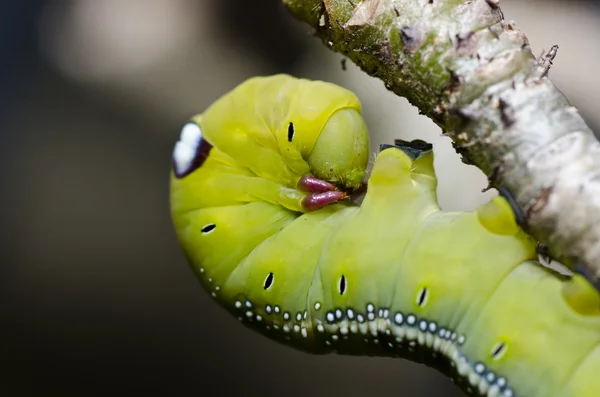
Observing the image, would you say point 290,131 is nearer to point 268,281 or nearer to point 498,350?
point 268,281

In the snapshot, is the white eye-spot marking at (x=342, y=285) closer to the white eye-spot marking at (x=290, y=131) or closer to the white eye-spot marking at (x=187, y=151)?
the white eye-spot marking at (x=290, y=131)

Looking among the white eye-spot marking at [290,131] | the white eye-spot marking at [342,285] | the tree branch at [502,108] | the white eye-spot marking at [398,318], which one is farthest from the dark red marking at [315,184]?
the tree branch at [502,108]

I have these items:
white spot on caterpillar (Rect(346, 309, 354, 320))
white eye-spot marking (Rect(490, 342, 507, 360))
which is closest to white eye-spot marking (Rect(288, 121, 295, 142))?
white spot on caterpillar (Rect(346, 309, 354, 320))

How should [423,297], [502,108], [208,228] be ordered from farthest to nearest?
[208,228]
[423,297]
[502,108]

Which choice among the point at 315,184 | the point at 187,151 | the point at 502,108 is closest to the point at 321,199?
the point at 315,184

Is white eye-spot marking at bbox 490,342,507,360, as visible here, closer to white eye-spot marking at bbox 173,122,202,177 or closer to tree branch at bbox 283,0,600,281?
tree branch at bbox 283,0,600,281
